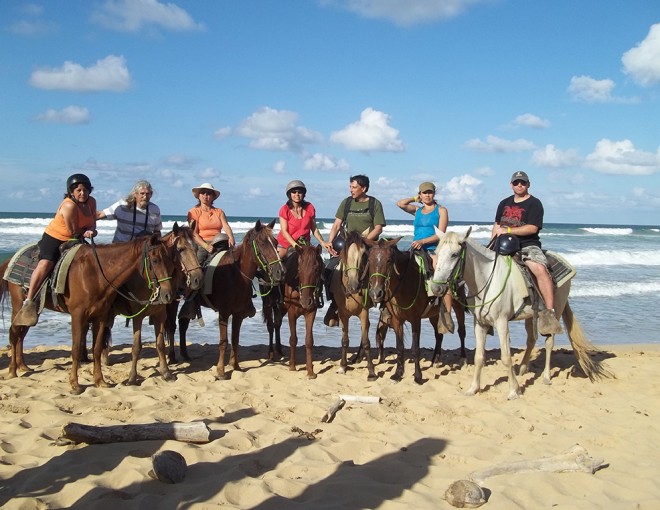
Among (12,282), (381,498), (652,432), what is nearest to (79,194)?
(12,282)

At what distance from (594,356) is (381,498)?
22.7 ft

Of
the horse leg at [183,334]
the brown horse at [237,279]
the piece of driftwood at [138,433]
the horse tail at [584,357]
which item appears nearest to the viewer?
the piece of driftwood at [138,433]

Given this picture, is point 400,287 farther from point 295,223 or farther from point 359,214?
point 295,223

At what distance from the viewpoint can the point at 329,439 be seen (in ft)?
17.5

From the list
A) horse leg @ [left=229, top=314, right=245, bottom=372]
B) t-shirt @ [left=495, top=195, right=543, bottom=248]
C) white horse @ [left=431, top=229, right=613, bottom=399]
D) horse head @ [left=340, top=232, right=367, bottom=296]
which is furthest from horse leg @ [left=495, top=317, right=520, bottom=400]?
horse leg @ [left=229, top=314, right=245, bottom=372]

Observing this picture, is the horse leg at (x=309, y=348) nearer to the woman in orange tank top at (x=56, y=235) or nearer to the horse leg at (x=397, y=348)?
the horse leg at (x=397, y=348)

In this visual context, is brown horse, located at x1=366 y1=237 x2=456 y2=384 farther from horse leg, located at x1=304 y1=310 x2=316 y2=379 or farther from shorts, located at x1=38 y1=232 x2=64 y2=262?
shorts, located at x1=38 y1=232 x2=64 y2=262

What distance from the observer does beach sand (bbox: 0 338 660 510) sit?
161 inches

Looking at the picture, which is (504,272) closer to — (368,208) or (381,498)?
(368,208)

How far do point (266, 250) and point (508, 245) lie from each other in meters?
3.17

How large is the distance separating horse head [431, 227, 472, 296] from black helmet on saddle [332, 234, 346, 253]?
1.82 meters

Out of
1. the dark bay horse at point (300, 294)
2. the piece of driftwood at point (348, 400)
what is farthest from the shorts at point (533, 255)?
the piece of driftwood at point (348, 400)

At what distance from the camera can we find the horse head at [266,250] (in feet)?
24.9

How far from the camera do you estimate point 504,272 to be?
287 inches
